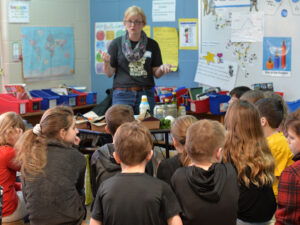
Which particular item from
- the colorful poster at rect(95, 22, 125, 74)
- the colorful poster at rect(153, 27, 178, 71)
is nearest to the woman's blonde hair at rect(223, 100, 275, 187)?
the colorful poster at rect(153, 27, 178, 71)

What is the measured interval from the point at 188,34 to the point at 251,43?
0.83 m

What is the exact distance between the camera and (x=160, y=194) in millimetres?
1906

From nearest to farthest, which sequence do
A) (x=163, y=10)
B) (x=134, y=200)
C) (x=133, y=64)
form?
1. (x=134, y=200)
2. (x=133, y=64)
3. (x=163, y=10)

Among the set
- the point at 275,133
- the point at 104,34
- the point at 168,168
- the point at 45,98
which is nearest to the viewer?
the point at 168,168

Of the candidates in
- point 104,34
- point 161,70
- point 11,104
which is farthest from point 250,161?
point 104,34

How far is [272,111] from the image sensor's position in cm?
288

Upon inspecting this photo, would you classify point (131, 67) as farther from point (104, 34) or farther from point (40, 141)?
point (104, 34)

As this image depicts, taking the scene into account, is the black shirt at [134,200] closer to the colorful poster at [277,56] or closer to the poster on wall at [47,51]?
the colorful poster at [277,56]

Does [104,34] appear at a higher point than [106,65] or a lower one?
higher

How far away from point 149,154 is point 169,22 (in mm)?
3553

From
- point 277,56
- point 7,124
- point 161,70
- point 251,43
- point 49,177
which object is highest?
point 251,43

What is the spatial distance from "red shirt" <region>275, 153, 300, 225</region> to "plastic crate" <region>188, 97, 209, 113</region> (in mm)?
2653

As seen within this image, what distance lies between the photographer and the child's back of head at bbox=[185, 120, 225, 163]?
2070 millimetres

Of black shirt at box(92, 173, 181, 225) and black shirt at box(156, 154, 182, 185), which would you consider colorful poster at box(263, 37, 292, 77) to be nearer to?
black shirt at box(156, 154, 182, 185)
